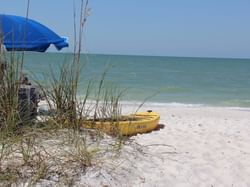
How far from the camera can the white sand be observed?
Answer: 3770mm

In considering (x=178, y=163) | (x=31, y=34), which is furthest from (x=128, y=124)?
(x=31, y=34)

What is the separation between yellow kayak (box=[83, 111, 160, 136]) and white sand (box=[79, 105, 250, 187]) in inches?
6.2

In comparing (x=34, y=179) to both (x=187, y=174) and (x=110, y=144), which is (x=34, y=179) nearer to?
(x=110, y=144)

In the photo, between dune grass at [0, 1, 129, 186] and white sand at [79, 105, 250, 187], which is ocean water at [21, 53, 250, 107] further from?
white sand at [79, 105, 250, 187]

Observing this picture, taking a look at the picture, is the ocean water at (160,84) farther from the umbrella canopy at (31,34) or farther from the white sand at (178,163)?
the white sand at (178,163)

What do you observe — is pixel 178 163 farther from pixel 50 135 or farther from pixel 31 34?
pixel 31 34

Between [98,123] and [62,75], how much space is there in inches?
30.8

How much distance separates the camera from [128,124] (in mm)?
5836

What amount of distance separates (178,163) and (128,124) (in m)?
1.42

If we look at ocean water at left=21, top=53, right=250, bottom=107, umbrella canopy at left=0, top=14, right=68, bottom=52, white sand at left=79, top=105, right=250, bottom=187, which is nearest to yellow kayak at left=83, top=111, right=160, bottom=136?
white sand at left=79, top=105, right=250, bottom=187

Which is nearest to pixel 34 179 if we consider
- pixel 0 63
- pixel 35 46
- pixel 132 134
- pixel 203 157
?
pixel 0 63

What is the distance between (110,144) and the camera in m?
4.30

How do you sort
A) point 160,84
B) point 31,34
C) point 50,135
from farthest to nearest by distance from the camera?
point 160,84 → point 31,34 → point 50,135

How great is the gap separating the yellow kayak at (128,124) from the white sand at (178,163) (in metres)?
0.16
